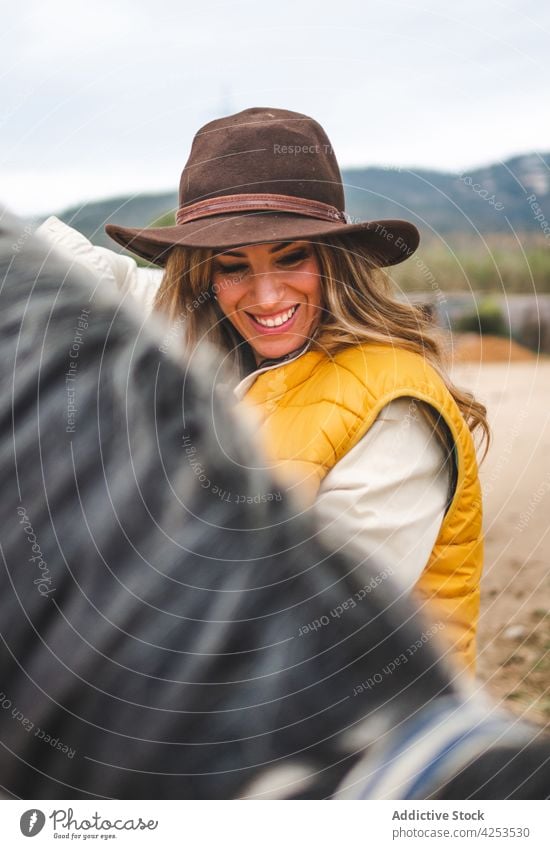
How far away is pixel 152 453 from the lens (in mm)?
566

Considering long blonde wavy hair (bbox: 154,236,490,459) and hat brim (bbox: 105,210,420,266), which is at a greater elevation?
hat brim (bbox: 105,210,420,266)

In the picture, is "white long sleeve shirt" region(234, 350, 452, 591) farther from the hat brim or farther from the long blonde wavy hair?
the hat brim

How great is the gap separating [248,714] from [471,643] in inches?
20.3

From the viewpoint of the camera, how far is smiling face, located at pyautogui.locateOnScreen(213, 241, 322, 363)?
977mm

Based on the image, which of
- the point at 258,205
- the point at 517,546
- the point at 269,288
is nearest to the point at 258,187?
the point at 258,205

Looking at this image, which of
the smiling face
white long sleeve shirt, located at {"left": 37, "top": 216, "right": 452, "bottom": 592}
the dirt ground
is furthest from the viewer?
the dirt ground

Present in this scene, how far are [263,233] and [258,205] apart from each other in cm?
4

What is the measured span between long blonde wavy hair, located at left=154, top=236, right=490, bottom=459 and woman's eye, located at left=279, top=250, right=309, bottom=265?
0.02 m

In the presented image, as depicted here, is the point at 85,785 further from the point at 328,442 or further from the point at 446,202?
the point at 446,202

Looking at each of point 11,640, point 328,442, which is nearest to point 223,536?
point 11,640

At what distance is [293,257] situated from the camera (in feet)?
3.23

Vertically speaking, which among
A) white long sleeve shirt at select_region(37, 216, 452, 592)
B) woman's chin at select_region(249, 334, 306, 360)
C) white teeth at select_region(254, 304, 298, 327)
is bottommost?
white long sleeve shirt at select_region(37, 216, 452, 592)

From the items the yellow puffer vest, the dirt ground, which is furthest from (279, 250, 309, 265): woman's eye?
the dirt ground
